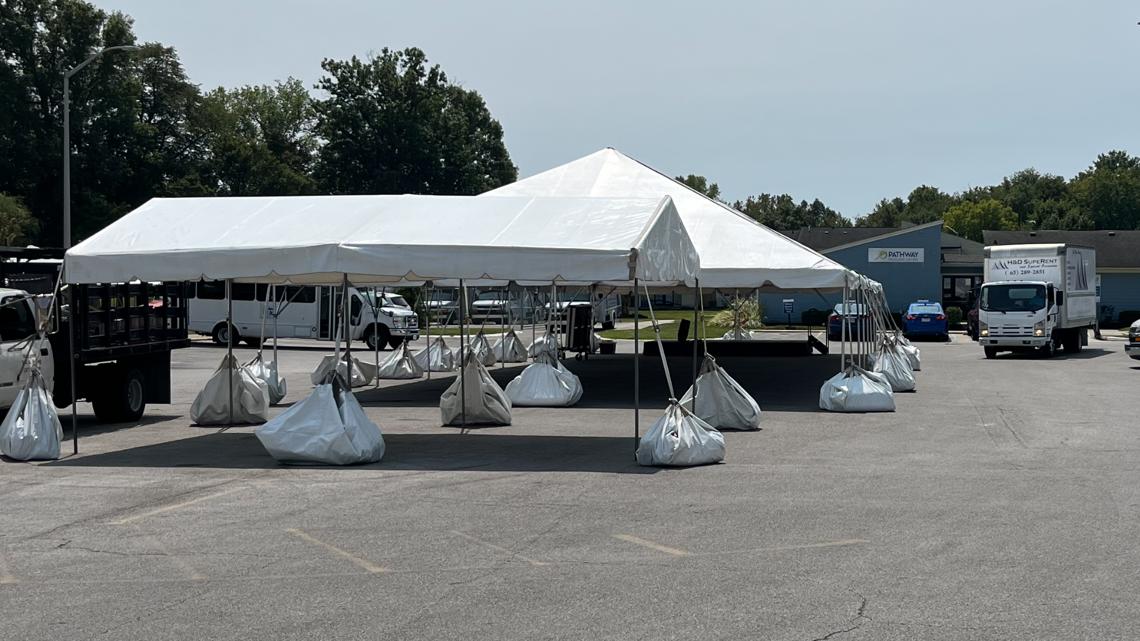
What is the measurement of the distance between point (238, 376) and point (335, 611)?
1170cm

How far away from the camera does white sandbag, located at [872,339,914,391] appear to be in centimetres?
2370

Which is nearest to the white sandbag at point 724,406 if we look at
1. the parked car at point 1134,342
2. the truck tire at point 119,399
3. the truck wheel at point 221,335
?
the truck tire at point 119,399

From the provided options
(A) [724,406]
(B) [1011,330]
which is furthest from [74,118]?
(A) [724,406]

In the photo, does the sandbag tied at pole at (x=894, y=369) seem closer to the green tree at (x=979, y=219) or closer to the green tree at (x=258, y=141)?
the green tree at (x=258, y=141)

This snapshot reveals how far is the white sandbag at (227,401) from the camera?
18.0 metres

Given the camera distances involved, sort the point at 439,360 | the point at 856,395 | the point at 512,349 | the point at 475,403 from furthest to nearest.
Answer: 1. the point at 512,349
2. the point at 439,360
3. the point at 856,395
4. the point at 475,403

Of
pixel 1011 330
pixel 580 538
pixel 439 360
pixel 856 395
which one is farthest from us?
pixel 1011 330

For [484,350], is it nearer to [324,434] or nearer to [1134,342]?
[1134,342]

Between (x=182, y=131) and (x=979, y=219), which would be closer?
(x=182, y=131)

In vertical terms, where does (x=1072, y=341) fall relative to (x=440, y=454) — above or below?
above

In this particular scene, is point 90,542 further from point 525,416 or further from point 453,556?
point 525,416

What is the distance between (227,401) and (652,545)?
34.3ft

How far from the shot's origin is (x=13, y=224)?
156 ft

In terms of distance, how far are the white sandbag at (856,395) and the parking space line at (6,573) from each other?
533 inches
